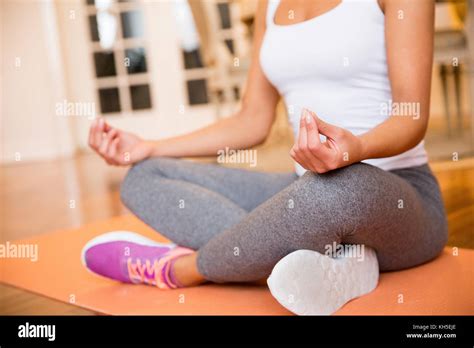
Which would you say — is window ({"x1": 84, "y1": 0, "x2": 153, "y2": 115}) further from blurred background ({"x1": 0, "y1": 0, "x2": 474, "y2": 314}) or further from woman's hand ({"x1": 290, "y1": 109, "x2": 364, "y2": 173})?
woman's hand ({"x1": 290, "y1": 109, "x2": 364, "y2": 173})

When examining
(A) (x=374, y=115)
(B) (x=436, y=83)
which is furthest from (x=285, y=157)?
(A) (x=374, y=115)

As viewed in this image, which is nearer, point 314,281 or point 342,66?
point 314,281

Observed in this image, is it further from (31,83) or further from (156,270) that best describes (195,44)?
(156,270)

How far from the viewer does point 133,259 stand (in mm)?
1188

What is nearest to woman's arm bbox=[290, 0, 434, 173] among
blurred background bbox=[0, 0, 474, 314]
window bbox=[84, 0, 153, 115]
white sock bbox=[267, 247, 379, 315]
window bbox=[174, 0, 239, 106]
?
white sock bbox=[267, 247, 379, 315]

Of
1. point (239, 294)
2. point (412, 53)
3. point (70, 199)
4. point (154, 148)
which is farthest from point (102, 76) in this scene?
point (412, 53)

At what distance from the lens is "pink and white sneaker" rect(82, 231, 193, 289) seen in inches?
45.5

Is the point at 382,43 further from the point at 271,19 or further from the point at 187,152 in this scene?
the point at 187,152

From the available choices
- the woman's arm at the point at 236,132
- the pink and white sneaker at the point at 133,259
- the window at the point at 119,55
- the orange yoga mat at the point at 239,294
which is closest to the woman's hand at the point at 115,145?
the woman's arm at the point at 236,132

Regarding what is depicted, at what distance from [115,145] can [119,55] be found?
365 centimetres

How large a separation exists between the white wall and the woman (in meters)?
3.56

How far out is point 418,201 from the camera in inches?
40.1

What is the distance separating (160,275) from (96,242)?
149 millimetres

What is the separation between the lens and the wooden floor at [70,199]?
1.29 metres
